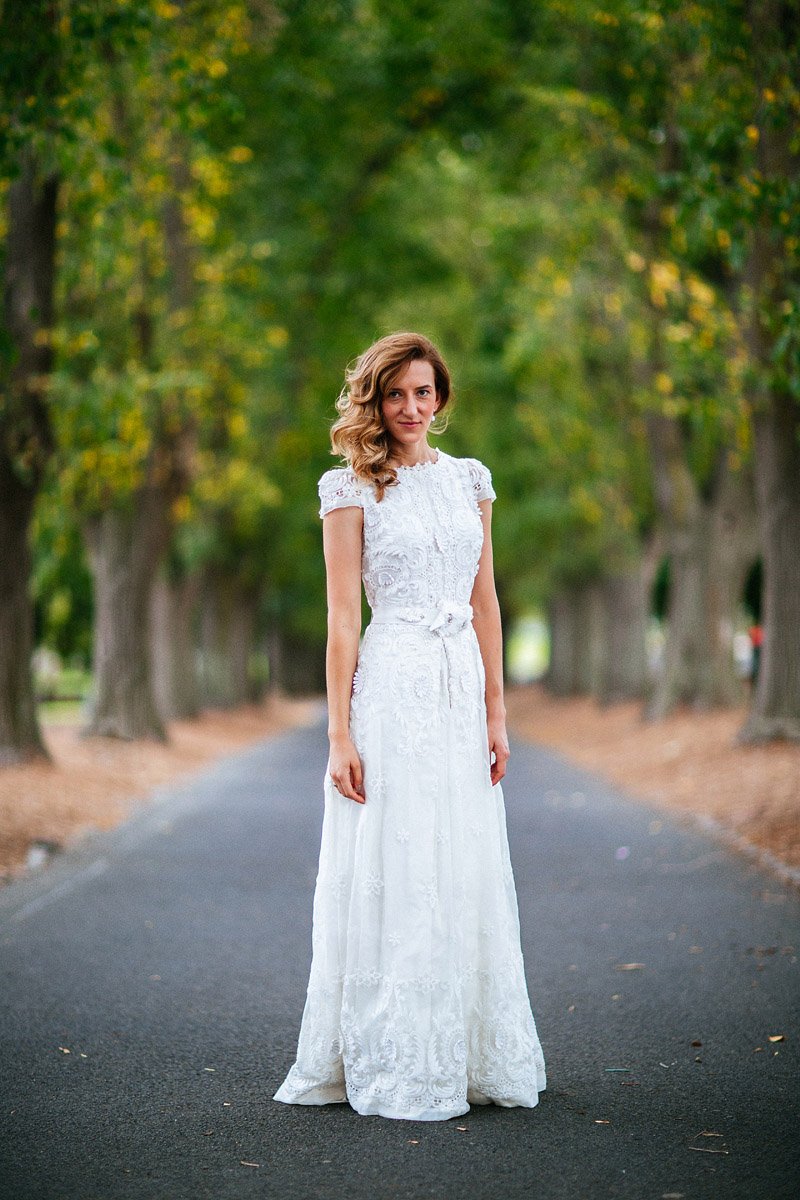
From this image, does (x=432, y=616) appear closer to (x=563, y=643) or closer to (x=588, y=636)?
(x=588, y=636)

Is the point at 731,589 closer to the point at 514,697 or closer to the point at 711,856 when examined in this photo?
the point at 711,856

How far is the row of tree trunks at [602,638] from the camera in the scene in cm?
2653

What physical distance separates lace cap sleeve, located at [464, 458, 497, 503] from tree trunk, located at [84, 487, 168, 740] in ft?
48.2

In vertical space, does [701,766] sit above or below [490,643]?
below

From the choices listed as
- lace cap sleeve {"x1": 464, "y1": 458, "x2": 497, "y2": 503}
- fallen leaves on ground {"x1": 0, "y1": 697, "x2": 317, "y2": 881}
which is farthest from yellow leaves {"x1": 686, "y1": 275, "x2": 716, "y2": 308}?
lace cap sleeve {"x1": 464, "y1": 458, "x2": 497, "y2": 503}

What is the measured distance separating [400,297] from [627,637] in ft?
26.1

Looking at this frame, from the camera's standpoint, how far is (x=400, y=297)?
1040 inches

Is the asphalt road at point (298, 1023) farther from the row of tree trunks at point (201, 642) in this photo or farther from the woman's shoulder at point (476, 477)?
the row of tree trunks at point (201, 642)

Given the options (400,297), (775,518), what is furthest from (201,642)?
(775,518)

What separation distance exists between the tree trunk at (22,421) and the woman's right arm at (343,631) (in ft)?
27.2

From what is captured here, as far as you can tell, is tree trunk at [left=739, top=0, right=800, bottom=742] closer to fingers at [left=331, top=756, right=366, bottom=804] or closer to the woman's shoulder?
the woman's shoulder

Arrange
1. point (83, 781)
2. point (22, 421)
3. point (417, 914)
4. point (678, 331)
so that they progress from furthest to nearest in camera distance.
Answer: point (83, 781)
point (678, 331)
point (22, 421)
point (417, 914)

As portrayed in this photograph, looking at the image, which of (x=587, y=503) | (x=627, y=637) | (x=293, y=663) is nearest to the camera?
(x=587, y=503)

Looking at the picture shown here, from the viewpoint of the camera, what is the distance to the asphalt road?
12.7 feet
